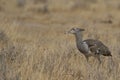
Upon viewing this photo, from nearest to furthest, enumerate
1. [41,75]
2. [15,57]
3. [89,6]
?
[41,75] < [15,57] < [89,6]

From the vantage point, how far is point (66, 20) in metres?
25.7

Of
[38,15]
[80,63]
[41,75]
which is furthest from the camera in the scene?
[38,15]

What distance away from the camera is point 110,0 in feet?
111

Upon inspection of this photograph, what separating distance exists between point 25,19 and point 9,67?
15.0m

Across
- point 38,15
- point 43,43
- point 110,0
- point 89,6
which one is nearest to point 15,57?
point 43,43

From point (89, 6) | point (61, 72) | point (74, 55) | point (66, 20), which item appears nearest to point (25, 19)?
point (66, 20)

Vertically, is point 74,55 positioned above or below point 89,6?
above

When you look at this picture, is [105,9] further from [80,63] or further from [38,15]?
[80,63]

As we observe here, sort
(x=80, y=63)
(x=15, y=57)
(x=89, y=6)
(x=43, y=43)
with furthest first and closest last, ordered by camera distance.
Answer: (x=89, y=6) → (x=43, y=43) → (x=80, y=63) → (x=15, y=57)

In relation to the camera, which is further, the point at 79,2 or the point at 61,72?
the point at 79,2

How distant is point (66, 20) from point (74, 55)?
13.6 m

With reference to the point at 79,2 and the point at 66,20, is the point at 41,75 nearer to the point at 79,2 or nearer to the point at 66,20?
the point at 66,20

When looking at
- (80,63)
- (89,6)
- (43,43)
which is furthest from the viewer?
(89,6)

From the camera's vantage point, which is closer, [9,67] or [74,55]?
[9,67]
